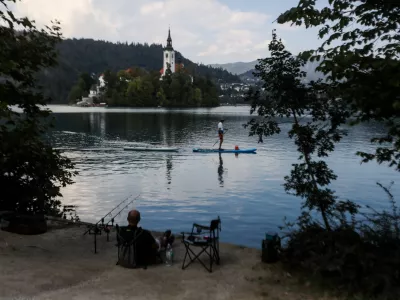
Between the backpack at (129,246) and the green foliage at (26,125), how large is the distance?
4.80 m

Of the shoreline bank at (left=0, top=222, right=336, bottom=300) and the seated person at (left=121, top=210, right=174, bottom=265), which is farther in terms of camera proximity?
the seated person at (left=121, top=210, right=174, bottom=265)

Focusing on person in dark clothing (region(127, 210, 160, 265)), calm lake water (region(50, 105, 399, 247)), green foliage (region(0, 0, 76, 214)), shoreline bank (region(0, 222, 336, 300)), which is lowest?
calm lake water (region(50, 105, 399, 247))

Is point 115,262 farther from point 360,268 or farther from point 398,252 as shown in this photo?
point 398,252

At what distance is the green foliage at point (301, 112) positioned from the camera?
408 inches

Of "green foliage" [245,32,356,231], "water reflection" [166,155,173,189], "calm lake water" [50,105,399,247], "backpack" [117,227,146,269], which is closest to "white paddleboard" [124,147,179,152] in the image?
"calm lake water" [50,105,399,247]

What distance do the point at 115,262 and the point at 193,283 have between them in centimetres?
255

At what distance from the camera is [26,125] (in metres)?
14.4

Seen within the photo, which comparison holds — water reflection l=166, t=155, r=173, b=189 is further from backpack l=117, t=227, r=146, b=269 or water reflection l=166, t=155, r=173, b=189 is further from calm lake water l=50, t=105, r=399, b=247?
backpack l=117, t=227, r=146, b=269

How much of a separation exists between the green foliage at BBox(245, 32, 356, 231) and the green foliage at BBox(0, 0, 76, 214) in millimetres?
7138

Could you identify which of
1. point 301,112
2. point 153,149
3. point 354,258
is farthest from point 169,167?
point 354,258

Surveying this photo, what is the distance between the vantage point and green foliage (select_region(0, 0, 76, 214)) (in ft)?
41.9

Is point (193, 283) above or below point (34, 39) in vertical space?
below

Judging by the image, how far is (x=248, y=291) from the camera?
859 cm

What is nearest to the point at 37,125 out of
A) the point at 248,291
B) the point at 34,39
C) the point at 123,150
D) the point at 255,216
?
the point at 34,39
